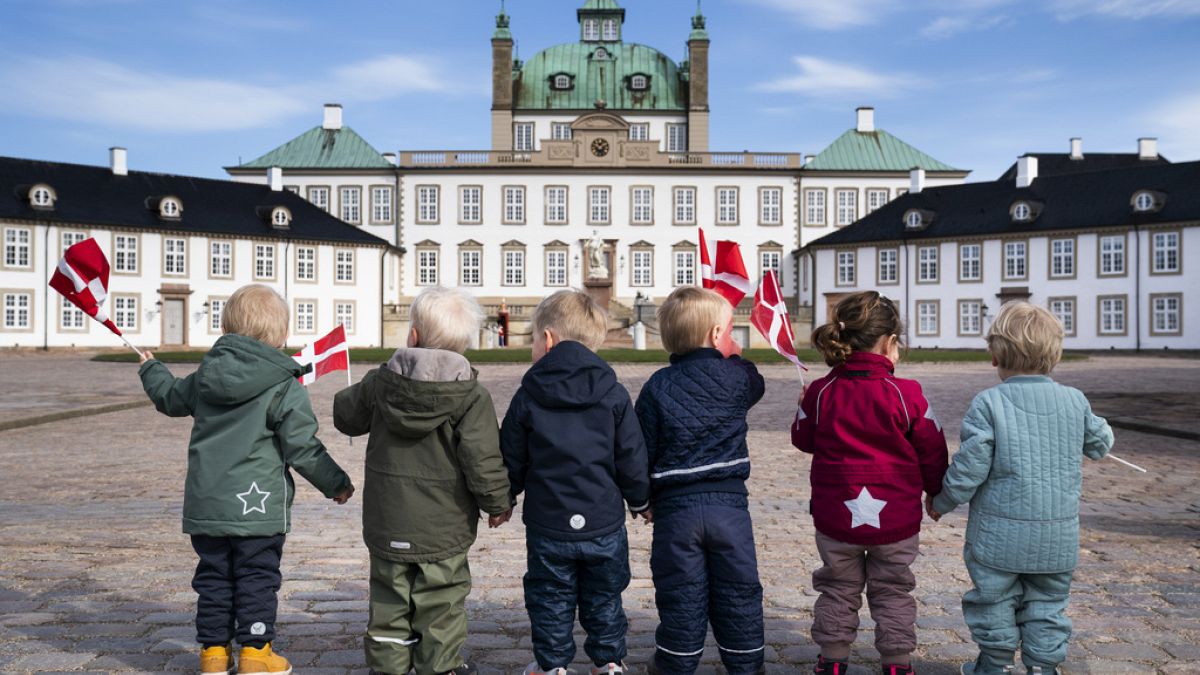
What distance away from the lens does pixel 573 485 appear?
3736 millimetres

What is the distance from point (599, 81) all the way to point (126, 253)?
29599 millimetres

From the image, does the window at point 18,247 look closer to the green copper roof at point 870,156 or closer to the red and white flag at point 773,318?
the green copper roof at point 870,156

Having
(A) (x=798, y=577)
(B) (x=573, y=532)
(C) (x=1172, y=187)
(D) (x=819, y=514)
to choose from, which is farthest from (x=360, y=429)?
(C) (x=1172, y=187)

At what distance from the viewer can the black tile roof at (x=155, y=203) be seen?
46719mm

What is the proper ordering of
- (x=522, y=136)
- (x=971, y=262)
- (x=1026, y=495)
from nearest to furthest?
(x=1026, y=495) → (x=971, y=262) → (x=522, y=136)

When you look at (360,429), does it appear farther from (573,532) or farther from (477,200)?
(477,200)

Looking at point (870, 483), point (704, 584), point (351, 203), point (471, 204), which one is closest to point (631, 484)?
point (704, 584)

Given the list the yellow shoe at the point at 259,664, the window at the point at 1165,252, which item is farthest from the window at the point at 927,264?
the yellow shoe at the point at 259,664

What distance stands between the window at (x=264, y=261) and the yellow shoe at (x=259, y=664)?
5083cm

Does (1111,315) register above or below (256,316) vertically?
above

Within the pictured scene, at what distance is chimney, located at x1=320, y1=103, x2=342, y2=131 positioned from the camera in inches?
2471

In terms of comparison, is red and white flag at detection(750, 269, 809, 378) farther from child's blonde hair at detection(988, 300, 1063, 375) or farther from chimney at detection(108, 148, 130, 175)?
chimney at detection(108, 148, 130, 175)

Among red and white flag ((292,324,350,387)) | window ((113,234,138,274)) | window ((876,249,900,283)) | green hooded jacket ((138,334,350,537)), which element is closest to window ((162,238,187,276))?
window ((113,234,138,274))

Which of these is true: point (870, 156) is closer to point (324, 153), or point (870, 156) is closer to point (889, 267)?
point (889, 267)
